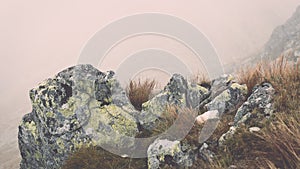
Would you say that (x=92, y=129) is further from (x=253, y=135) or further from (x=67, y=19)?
(x=67, y=19)

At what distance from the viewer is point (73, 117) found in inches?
299

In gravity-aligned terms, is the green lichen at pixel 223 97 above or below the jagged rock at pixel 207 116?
above

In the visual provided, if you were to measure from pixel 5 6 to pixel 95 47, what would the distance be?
205 meters

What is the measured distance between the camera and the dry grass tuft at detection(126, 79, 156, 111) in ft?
29.7

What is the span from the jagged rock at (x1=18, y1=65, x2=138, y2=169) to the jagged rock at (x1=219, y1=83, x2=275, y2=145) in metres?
2.30

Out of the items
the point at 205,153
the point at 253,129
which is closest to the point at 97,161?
the point at 205,153

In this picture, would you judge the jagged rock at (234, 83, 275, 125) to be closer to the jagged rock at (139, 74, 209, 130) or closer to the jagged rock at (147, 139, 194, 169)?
the jagged rock at (147, 139, 194, 169)

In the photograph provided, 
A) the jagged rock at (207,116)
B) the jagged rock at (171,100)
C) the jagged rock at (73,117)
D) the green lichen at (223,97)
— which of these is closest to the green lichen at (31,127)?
the jagged rock at (73,117)

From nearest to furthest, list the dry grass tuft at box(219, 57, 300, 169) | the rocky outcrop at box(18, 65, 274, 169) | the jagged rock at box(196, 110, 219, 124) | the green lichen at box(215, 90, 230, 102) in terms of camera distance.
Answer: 1. the dry grass tuft at box(219, 57, 300, 169)
2. the jagged rock at box(196, 110, 219, 124)
3. the rocky outcrop at box(18, 65, 274, 169)
4. the green lichen at box(215, 90, 230, 102)

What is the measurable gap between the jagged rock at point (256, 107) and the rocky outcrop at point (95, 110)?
0.7 inches

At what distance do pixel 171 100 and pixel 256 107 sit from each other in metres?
2.22

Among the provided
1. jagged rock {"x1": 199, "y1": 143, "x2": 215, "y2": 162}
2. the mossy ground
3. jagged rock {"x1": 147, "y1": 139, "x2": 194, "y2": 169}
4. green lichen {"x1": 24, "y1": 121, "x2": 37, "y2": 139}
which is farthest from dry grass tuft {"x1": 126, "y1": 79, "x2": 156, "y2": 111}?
jagged rock {"x1": 199, "y1": 143, "x2": 215, "y2": 162}

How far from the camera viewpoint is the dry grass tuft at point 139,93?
904 cm

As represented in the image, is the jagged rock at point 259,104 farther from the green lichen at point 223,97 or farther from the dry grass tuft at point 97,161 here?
the dry grass tuft at point 97,161
